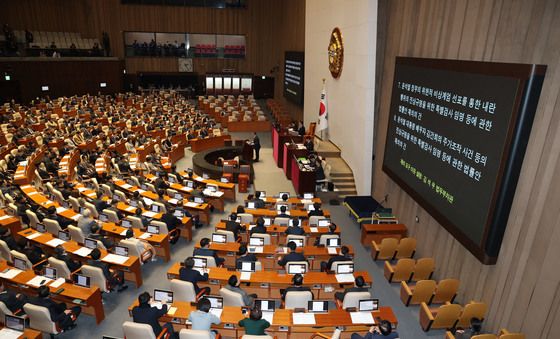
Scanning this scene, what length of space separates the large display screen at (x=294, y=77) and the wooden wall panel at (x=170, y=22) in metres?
3.29

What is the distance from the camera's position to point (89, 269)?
8.45 metres

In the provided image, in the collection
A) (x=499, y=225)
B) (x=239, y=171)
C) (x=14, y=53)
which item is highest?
(x=14, y=53)

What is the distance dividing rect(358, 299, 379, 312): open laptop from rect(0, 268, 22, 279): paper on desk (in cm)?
741

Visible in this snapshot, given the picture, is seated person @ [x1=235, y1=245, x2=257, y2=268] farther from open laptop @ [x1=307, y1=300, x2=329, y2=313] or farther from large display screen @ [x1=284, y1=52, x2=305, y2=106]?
large display screen @ [x1=284, y1=52, x2=305, y2=106]

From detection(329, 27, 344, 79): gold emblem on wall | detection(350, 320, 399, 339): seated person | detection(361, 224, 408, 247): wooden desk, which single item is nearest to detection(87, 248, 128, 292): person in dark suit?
detection(350, 320, 399, 339): seated person

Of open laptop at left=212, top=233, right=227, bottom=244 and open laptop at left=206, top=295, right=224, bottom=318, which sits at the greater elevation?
open laptop at left=206, top=295, right=224, bottom=318

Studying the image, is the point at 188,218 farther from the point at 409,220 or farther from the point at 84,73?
the point at 84,73

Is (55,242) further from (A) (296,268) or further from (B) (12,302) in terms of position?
(A) (296,268)

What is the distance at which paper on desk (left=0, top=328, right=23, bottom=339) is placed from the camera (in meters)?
6.72

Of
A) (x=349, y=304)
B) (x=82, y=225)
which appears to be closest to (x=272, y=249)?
(x=349, y=304)

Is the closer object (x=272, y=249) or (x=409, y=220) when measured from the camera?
(x=272, y=249)

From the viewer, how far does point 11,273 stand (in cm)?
859

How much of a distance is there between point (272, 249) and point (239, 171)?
744 cm

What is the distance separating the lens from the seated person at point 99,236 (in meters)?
10.1
